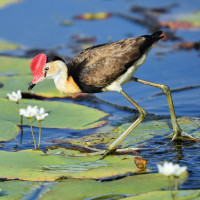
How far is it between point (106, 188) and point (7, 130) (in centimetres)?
215

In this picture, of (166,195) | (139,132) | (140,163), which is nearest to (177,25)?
(139,132)

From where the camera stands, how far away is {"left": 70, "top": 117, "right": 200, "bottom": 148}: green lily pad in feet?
19.0

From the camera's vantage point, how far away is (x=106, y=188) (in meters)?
4.24

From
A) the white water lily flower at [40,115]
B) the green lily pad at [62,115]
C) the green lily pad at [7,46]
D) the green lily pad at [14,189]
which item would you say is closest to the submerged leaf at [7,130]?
the green lily pad at [62,115]

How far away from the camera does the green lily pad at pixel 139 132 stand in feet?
19.0

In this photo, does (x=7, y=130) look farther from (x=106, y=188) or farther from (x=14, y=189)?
(x=106, y=188)

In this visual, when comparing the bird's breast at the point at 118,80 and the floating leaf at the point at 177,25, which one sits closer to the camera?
the bird's breast at the point at 118,80

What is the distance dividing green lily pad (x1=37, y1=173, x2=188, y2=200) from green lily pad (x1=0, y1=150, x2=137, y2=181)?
0.16 meters

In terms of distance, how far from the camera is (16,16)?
12.0m

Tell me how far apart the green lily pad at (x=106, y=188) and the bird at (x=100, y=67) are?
3.62ft

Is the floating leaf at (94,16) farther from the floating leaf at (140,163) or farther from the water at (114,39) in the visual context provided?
the floating leaf at (140,163)

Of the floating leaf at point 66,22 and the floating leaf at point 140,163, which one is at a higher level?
the floating leaf at point 66,22

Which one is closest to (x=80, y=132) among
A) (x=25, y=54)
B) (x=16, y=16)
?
(x=25, y=54)

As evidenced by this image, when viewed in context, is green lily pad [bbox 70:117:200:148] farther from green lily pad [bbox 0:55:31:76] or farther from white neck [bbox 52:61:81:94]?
green lily pad [bbox 0:55:31:76]
